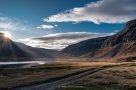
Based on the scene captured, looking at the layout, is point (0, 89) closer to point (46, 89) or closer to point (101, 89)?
point (46, 89)

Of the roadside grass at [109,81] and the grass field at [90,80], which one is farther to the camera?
the roadside grass at [109,81]

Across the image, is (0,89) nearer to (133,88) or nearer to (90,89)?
(90,89)

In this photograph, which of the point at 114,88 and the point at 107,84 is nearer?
the point at 114,88

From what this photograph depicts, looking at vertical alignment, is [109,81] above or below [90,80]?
below

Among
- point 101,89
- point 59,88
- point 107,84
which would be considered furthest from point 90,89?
point 107,84

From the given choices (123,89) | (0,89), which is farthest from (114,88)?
(0,89)

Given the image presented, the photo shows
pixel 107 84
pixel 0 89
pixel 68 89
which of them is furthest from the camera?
pixel 107 84

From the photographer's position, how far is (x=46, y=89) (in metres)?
64.2

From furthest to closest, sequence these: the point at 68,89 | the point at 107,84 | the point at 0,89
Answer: the point at 107,84
the point at 0,89
the point at 68,89

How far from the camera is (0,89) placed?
6669 centimetres

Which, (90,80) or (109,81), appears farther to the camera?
(90,80)

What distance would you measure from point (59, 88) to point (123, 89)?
1469cm

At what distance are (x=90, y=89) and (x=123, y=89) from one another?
25.5 feet

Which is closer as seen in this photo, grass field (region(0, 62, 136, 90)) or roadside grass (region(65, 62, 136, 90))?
grass field (region(0, 62, 136, 90))
